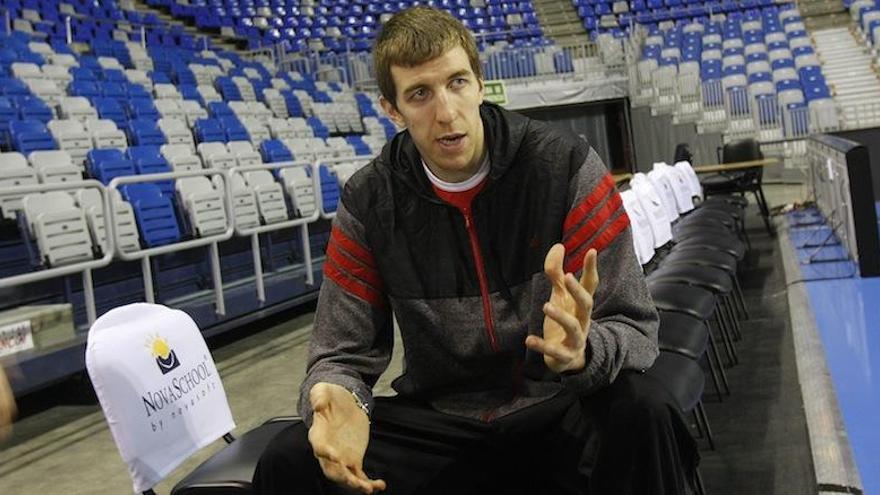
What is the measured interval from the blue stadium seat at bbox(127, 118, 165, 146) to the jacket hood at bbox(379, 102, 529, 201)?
280 inches

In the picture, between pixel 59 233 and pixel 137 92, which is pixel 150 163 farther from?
pixel 137 92

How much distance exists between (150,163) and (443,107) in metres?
5.55

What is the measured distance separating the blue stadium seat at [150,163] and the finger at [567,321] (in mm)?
5334

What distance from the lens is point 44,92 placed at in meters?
8.90

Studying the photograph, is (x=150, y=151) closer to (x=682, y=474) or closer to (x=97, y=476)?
(x=97, y=476)

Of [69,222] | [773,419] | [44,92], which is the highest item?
[44,92]

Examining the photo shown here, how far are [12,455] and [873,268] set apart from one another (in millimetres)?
5290

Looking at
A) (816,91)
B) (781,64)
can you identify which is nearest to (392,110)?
(816,91)

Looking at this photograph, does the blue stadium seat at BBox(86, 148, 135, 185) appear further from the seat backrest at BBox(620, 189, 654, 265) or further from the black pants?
the black pants

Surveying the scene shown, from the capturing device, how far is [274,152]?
921 cm

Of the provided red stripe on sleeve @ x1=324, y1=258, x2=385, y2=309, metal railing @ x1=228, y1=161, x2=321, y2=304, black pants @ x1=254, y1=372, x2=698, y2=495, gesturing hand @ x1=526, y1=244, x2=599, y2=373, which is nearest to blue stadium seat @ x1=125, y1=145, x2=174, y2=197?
metal railing @ x1=228, y1=161, x2=321, y2=304

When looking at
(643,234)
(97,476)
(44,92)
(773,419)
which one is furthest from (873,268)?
(44,92)

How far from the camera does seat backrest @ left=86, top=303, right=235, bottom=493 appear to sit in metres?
1.96

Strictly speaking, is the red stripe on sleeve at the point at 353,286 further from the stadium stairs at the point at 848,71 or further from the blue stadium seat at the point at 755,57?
the blue stadium seat at the point at 755,57
